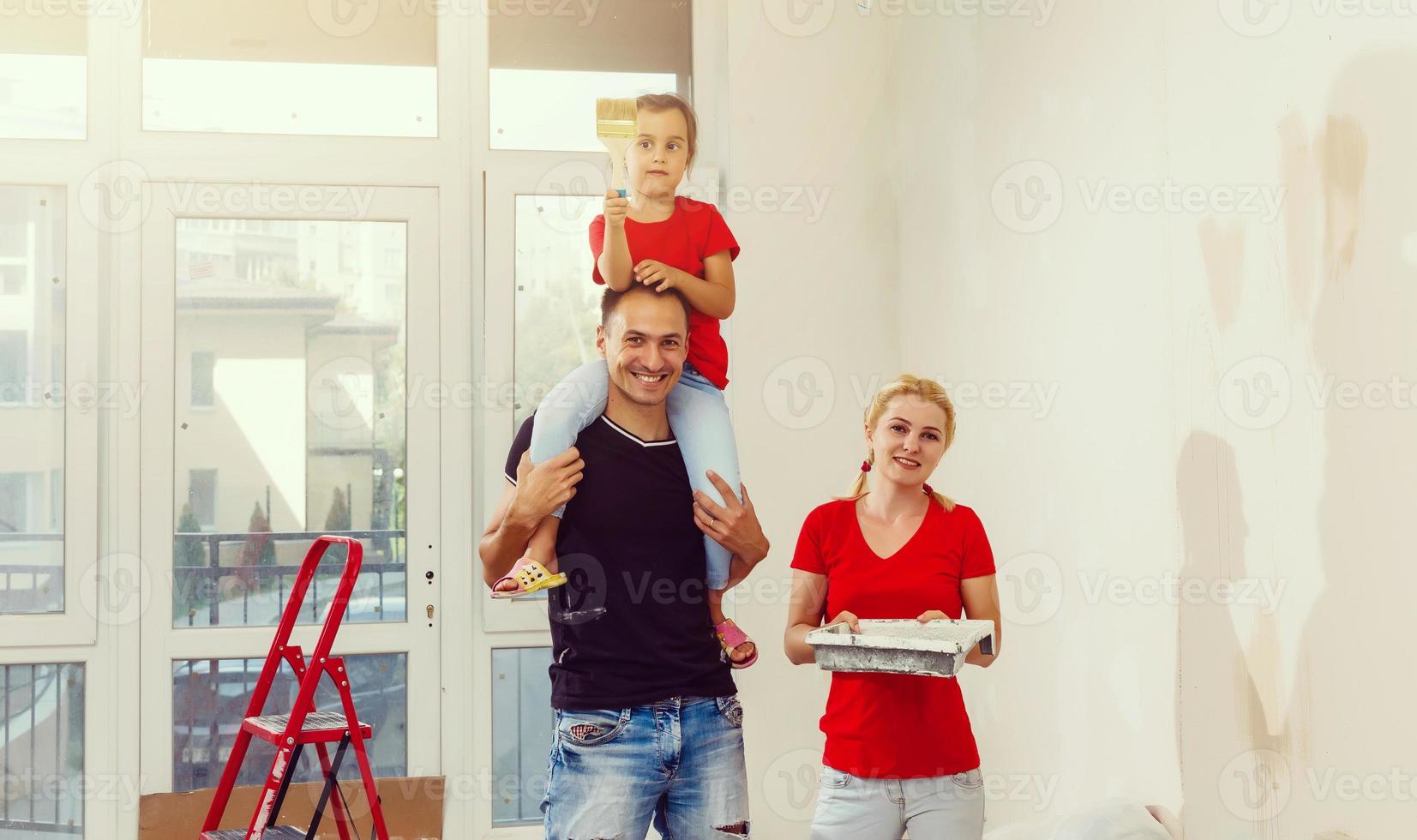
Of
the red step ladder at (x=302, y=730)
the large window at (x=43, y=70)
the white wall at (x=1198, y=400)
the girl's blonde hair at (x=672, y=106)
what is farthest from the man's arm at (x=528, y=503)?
the large window at (x=43, y=70)

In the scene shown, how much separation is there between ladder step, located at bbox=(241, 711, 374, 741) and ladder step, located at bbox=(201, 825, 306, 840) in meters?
0.01

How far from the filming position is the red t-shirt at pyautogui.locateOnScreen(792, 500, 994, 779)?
1711 mm

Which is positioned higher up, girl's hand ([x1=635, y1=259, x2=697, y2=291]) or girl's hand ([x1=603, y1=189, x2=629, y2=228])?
girl's hand ([x1=603, y1=189, x2=629, y2=228])

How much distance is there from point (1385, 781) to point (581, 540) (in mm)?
1198

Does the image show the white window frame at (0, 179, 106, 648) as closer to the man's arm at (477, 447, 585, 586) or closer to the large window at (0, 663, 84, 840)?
the large window at (0, 663, 84, 840)

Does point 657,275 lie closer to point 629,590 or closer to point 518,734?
point 629,590

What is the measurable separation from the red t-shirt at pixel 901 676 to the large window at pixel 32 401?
2528 mm

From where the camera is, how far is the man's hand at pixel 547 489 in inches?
68.2

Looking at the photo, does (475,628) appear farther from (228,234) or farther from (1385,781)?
(1385,781)

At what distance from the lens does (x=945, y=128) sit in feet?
9.91

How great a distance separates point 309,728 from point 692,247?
5.23 ft

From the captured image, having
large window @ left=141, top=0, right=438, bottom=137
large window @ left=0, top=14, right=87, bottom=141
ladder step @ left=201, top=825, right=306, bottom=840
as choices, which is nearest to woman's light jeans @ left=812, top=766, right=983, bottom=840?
ladder step @ left=201, top=825, right=306, bottom=840

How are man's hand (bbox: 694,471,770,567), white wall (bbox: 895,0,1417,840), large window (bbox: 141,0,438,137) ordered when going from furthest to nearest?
large window (bbox: 141,0,438,137)
man's hand (bbox: 694,471,770,567)
white wall (bbox: 895,0,1417,840)

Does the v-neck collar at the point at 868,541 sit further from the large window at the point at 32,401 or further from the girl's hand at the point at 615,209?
the large window at the point at 32,401
